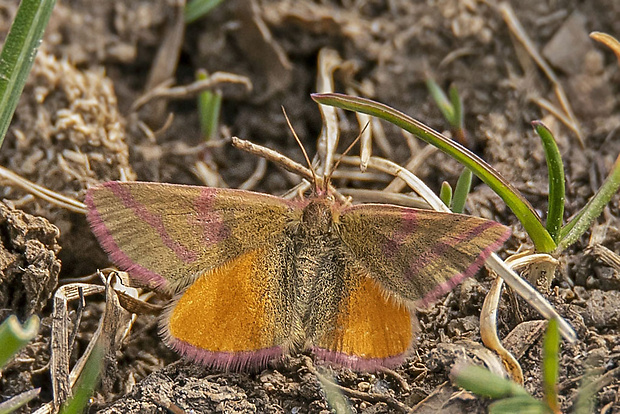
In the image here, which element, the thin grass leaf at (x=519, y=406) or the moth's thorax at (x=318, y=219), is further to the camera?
the moth's thorax at (x=318, y=219)

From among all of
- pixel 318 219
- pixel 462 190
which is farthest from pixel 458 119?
pixel 318 219

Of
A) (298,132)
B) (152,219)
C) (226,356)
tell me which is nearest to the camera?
(226,356)

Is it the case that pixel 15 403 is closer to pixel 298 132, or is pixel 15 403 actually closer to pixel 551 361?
pixel 551 361

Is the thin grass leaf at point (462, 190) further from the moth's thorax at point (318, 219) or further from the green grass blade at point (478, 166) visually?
the moth's thorax at point (318, 219)

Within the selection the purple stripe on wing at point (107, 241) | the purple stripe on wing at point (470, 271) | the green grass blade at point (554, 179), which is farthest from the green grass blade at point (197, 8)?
the purple stripe on wing at point (470, 271)

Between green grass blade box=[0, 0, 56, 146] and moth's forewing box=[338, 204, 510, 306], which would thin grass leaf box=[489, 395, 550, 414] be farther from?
green grass blade box=[0, 0, 56, 146]

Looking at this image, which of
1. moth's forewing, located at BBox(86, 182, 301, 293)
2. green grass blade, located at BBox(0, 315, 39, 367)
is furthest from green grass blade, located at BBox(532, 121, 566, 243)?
green grass blade, located at BBox(0, 315, 39, 367)
